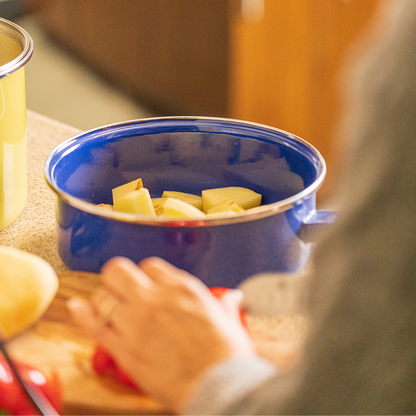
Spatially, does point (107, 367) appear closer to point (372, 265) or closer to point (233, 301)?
point (233, 301)

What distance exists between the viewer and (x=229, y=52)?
8.39 ft

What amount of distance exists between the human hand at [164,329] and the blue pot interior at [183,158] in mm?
261

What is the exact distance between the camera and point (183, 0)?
8.70ft

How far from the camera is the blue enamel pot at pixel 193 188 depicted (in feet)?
1.66

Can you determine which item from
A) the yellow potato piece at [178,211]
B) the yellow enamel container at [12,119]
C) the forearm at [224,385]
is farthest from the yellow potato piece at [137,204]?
the forearm at [224,385]

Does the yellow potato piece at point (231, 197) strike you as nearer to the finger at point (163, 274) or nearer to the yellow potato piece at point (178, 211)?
the yellow potato piece at point (178, 211)

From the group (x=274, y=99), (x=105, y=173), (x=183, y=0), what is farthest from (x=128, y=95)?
(x=105, y=173)

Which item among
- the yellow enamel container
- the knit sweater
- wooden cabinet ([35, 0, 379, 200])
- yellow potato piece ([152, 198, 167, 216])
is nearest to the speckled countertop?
the yellow enamel container

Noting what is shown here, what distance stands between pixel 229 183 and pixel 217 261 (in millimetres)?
213

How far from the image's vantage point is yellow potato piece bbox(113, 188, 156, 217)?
60 centimetres

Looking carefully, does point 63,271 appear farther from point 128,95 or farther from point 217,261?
point 128,95

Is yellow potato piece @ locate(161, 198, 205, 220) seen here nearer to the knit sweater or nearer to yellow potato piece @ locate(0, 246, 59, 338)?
yellow potato piece @ locate(0, 246, 59, 338)

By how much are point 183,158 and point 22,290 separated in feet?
0.96

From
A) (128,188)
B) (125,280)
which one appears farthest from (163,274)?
(128,188)
